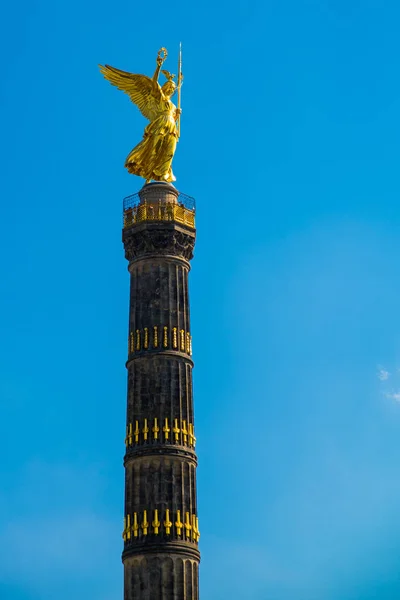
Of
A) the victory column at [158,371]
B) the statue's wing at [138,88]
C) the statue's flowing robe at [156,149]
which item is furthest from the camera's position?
the statue's wing at [138,88]

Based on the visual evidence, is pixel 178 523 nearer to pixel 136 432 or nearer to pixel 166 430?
pixel 166 430

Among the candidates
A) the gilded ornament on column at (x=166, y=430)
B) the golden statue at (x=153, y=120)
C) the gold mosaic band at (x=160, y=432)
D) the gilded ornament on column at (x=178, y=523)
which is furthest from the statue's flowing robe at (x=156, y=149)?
the gilded ornament on column at (x=178, y=523)

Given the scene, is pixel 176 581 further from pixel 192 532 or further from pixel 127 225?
pixel 127 225

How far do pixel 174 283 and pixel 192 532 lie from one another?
1431 centimetres

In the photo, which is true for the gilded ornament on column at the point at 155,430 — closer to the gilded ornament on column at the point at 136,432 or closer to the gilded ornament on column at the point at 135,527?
the gilded ornament on column at the point at 136,432

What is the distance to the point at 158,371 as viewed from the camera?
239 ft

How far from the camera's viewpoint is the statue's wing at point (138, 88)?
78688mm

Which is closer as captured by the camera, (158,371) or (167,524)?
(167,524)

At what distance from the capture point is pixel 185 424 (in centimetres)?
7212

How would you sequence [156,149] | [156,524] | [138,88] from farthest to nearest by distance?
[138,88] < [156,149] < [156,524]

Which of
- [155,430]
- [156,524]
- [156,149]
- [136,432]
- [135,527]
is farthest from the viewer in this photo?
[156,149]

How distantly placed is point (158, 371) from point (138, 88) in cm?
1788

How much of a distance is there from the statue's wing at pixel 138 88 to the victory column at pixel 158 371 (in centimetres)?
6

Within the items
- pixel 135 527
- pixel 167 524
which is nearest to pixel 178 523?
pixel 167 524
